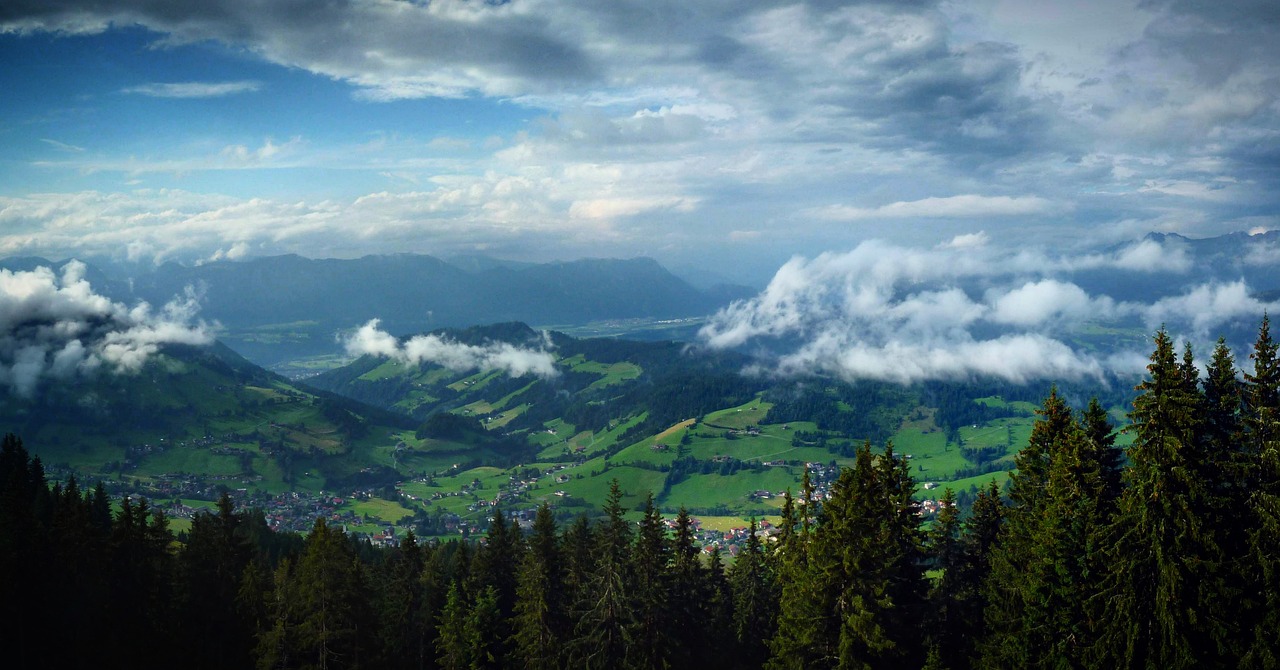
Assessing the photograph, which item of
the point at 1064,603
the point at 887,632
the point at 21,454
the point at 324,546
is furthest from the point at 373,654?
the point at 21,454

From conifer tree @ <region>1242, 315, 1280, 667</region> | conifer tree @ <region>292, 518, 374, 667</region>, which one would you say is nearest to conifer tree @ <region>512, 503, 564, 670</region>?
conifer tree @ <region>292, 518, 374, 667</region>

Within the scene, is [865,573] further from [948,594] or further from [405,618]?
[405,618]

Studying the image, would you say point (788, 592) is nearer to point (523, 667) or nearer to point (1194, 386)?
→ point (523, 667)

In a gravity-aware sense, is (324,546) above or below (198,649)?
above

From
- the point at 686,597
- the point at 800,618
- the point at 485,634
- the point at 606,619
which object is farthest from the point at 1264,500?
the point at 485,634

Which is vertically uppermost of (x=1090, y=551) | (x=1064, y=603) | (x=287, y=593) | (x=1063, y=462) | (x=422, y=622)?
(x=1063, y=462)

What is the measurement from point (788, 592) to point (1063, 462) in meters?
13.2

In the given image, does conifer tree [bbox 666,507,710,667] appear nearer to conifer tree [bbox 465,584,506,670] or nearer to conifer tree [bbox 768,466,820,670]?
conifer tree [bbox 768,466,820,670]

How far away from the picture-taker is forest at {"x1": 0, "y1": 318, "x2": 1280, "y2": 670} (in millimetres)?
23141

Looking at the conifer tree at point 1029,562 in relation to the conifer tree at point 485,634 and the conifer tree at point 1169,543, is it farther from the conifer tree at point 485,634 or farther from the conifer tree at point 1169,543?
the conifer tree at point 485,634

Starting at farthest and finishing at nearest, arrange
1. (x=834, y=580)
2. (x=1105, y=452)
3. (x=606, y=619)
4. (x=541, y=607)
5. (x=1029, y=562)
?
1. (x=541, y=607)
2. (x=606, y=619)
3. (x=834, y=580)
4. (x=1105, y=452)
5. (x=1029, y=562)

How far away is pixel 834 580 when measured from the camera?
29.1m

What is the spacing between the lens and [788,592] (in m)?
33.8

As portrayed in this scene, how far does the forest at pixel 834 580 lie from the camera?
911 inches
